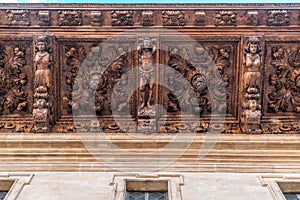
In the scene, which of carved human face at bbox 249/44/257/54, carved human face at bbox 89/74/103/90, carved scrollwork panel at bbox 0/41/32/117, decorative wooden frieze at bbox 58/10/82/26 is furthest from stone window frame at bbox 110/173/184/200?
decorative wooden frieze at bbox 58/10/82/26

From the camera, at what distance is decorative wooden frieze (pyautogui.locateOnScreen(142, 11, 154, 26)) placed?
10.1 m

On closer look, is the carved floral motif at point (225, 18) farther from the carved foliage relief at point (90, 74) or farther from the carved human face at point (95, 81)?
the carved human face at point (95, 81)

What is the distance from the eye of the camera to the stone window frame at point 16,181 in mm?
8136

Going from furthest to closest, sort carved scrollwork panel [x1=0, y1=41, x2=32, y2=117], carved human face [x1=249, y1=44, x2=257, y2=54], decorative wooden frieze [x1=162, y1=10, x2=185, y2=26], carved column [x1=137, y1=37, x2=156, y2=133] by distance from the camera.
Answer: carved scrollwork panel [x1=0, y1=41, x2=32, y2=117] → decorative wooden frieze [x1=162, y1=10, x2=185, y2=26] → carved column [x1=137, y1=37, x2=156, y2=133] → carved human face [x1=249, y1=44, x2=257, y2=54]

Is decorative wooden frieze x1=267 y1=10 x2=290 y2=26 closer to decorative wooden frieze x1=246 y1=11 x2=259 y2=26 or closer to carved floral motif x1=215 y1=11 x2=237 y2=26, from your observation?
decorative wooden frieze x1=246 y1=11 x2=259 y2=26

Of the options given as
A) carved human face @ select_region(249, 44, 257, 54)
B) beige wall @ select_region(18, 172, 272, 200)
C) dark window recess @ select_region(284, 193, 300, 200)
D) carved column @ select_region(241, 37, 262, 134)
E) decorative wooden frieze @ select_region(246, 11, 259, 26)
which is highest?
decorative wooden frieze @ select_region(246, 11, 259, 26)

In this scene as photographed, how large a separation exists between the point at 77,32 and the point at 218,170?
4130 millimetres

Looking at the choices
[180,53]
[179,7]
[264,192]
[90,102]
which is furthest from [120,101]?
[264,192]

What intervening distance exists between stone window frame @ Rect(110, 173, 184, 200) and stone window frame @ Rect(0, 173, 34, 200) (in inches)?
61.1

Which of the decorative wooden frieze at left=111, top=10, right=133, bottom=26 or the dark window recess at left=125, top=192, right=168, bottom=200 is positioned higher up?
the decorative wooden frieze at left=111, top=10, right=133, bottom=26

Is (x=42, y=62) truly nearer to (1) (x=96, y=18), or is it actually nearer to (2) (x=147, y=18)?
(1) (x=96, y=18)

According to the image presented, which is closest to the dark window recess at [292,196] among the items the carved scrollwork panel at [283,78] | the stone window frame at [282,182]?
the stone window frame at [282,182]

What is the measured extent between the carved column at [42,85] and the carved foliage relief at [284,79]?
4.68 meters

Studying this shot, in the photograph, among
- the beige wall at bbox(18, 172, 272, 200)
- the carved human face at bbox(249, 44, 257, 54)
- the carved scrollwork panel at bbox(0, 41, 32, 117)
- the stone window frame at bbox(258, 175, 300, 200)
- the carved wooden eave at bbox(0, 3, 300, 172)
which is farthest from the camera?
the carved scrollwork panel at bbox(0, 41, 32, 117)
